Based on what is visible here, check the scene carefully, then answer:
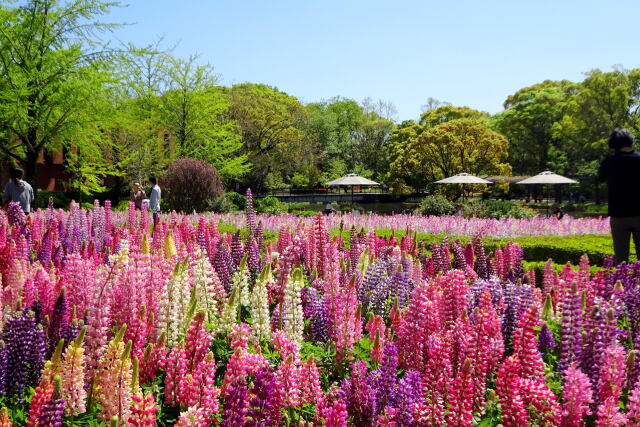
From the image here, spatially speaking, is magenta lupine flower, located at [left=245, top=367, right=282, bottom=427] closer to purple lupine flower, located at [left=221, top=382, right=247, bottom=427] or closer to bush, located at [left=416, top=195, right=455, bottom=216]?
purple lupine flower, located at [left=221, top=382, right=247, bottom=427]

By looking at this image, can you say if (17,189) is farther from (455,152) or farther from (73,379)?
(455,152)

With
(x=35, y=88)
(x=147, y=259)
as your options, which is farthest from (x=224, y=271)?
(x=35, y=88)

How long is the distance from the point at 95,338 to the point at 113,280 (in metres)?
0.63

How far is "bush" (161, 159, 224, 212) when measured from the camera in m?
23.1

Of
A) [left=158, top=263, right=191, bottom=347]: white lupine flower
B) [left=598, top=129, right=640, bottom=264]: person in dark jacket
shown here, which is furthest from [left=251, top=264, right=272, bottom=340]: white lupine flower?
[left=598, top=129, right=640, bottom=264]: person in dark jacket

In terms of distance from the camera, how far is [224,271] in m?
5.31

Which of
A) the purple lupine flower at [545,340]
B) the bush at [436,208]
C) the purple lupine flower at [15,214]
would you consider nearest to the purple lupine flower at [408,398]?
the purple lupine flower at [545,340]

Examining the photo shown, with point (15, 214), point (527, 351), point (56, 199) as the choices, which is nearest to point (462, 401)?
point (527, 351)

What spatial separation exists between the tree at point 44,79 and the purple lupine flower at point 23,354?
67.0 ft

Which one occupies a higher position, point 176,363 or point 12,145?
point 12,145

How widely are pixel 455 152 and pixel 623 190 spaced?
30.5 m

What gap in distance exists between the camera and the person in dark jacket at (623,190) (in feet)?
27.8

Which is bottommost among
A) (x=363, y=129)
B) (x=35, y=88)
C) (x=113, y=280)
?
(x=113, y=280)

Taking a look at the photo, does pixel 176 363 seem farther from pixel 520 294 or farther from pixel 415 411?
pixel 520 294
